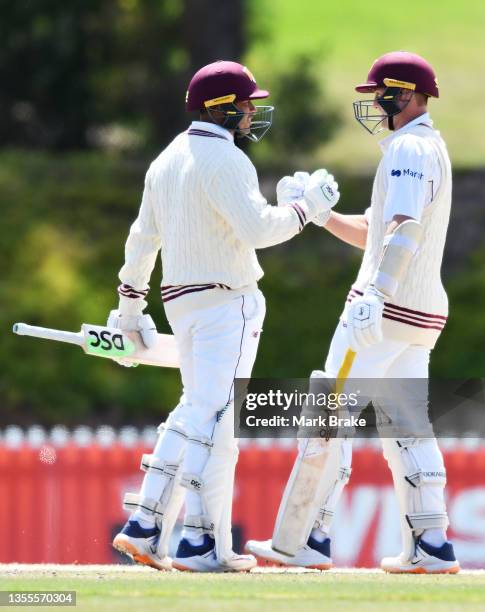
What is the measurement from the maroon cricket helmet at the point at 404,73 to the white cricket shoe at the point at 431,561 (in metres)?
1.94

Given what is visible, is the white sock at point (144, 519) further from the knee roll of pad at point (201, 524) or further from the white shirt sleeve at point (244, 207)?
the white shirt sleeve at point (244, 207)

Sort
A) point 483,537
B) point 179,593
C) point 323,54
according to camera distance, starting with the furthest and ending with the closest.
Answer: point 323,54
point 483,537
point 179,593

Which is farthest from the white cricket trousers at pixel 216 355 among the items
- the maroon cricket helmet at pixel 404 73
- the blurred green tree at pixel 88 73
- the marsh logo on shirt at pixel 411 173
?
the blurred green tree at pixel 88 73

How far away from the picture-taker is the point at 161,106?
66.1 ft

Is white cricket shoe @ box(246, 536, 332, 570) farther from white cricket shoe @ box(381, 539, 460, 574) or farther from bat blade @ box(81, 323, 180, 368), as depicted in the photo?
bat blade @ box(81, 323, 180, 368)

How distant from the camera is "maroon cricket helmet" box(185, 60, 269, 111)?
6996 millimetres

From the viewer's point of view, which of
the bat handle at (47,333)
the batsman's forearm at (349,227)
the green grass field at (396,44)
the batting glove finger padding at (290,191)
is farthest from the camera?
the green grass field at (396,44)

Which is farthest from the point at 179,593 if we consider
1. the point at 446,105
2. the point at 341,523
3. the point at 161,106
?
the point at 446,105

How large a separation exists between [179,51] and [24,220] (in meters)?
4.85

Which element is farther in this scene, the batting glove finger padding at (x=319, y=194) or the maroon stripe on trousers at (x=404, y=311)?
the batting glove finger padding at (x=319, y=194)

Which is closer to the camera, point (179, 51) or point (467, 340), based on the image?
point (467, 340)

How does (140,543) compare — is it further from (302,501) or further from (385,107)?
(385,107)

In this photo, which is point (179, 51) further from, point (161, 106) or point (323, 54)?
point (323, 54)

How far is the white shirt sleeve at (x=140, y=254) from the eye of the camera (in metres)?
7.12
